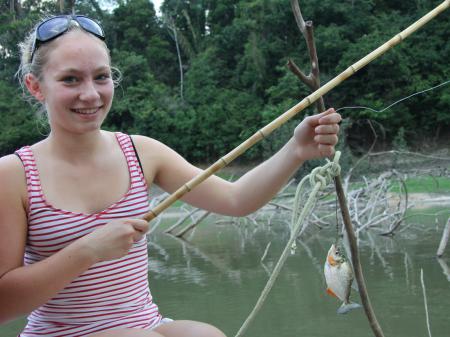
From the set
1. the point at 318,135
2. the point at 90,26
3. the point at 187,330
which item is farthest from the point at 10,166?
the point at 318,135

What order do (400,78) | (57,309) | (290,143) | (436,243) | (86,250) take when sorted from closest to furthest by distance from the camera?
(86,250) < (57,309) < (290,143) < (436,243) < (400,78)

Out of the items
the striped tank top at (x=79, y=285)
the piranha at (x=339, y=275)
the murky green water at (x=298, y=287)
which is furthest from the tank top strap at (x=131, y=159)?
the murky green water at (x=298, y=287)

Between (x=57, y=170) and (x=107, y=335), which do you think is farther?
(x=57, y=170)

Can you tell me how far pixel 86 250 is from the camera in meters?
1.58

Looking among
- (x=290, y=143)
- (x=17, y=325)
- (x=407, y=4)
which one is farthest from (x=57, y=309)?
(x=407, y=4)

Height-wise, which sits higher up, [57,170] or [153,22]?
[153,22]

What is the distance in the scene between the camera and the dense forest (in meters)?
25.6

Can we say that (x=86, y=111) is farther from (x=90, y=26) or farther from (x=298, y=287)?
(x=298, y=287)

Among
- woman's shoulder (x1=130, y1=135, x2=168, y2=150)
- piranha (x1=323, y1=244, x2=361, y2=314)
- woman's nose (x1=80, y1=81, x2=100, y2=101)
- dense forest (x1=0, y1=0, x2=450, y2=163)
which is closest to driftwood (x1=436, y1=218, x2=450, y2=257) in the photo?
piranha (x1=323, y1=244, x2=361, y2=314)

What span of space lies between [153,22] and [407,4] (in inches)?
477

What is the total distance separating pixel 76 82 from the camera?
1747 millimetres

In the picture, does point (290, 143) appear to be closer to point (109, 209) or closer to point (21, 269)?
point (109, 209)

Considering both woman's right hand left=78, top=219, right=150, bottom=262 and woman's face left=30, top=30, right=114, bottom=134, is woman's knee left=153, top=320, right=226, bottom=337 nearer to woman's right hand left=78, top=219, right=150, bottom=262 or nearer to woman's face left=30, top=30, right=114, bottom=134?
woman's right hand left=78, top=219, right=150, bottom=262

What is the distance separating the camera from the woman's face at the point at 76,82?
1.74m
